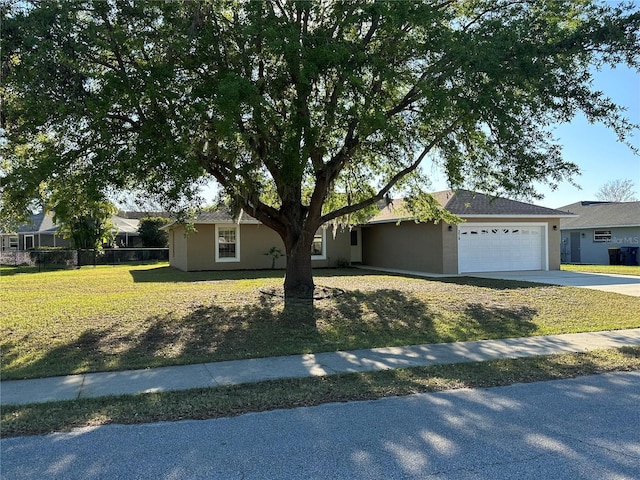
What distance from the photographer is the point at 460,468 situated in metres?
3.86

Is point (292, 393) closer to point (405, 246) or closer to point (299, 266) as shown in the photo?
point (299, 266)

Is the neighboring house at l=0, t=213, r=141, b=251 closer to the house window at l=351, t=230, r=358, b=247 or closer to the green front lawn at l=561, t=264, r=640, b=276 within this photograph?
the house window at l=351, t=230, r=358, b=247

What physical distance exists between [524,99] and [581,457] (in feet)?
24.3

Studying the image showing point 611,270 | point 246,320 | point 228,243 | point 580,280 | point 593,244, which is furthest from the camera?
point 593,244

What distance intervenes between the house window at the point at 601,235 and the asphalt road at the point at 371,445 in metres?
28.9

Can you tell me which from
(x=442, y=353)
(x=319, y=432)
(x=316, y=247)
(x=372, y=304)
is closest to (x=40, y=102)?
(x=319, y=432)

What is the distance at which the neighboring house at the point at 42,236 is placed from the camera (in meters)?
40.0

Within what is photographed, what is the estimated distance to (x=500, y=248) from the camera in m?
22.3

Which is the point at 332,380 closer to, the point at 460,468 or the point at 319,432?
the point at 319,432

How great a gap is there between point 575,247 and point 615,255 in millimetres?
3783

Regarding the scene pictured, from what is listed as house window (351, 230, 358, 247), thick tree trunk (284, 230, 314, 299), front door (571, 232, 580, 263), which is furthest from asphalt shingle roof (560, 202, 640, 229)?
thick tree trunk (284, 230, 314, 299)

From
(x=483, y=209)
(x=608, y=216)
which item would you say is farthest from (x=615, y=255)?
(x=483, y=209)

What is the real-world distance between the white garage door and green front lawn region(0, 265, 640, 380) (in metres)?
5.12

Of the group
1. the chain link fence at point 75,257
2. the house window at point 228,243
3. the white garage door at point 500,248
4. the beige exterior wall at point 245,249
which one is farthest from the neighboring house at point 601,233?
the chain link fence at point 75,257
